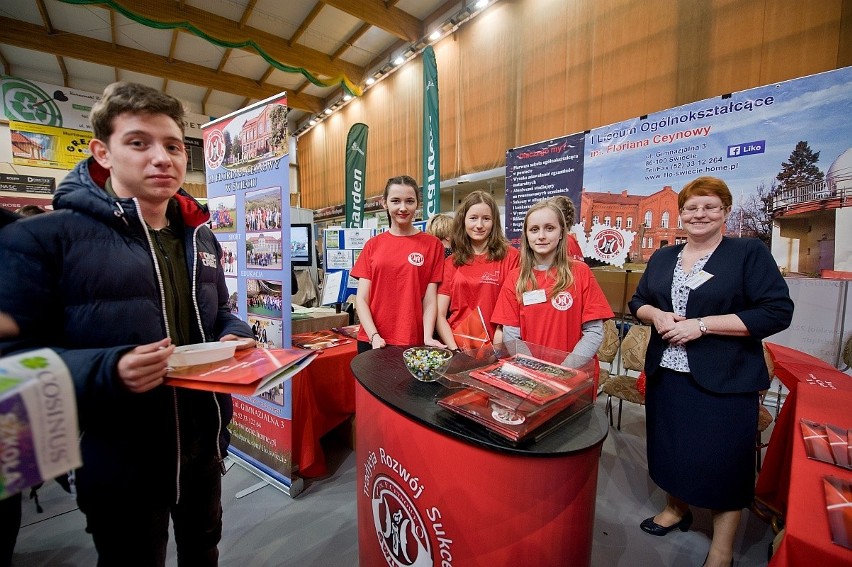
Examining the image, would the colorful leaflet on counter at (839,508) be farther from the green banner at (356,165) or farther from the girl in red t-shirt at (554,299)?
the green banner at (356,165)

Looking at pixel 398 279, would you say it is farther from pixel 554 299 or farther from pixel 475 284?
pixel 554 299

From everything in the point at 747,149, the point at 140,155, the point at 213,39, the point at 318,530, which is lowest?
the point at 318,530

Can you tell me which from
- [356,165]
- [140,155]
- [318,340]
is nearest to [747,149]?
[318,340]

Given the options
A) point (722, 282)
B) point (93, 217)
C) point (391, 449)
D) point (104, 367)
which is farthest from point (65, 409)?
point (722, 282)

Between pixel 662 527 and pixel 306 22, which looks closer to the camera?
pixel 662 527

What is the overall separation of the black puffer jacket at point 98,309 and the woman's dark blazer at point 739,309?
6.32 ft

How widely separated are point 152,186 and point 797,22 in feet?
17.1

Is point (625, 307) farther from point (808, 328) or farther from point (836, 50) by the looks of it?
point (836, 50)

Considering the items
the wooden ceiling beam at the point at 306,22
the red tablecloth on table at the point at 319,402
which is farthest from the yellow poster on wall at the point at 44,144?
the red tablecloth on table at the point at 319,402

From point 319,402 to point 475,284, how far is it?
4.34 feet

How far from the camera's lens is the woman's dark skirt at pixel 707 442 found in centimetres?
147

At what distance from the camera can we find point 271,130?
6.72ft

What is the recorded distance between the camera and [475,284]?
2105 mm

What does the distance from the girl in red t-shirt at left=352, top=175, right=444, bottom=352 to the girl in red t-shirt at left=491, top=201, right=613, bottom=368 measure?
528 mm
